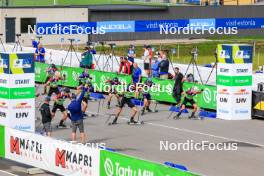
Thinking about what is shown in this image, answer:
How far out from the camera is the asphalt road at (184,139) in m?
20.9

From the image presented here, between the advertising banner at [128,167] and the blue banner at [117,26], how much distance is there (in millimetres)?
33334

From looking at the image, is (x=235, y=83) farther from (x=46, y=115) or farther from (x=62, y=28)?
(x=62, y=28)

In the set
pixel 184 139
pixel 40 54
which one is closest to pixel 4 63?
pixel 184 139

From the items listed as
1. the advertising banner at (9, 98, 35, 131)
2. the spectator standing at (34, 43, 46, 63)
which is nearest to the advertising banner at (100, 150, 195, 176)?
the advertising banner at (9, 98, 35, 131)

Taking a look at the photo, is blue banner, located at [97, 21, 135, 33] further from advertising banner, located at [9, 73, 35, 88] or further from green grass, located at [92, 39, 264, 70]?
advertising banner, located at [9, 73, 35, 88]

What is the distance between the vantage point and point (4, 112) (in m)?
23.2

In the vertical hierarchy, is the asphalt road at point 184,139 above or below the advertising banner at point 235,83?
below

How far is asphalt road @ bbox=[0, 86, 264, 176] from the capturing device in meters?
20.9

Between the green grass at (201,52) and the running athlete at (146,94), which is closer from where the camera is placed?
the running athlete at (146,94)

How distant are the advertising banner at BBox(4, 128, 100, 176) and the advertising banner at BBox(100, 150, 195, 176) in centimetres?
38

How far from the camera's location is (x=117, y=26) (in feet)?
171

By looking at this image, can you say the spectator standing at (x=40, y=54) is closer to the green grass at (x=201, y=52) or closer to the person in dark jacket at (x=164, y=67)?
the person in dark jacket at (x=164, y=67)

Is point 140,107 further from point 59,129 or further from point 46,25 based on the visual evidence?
point 46,25

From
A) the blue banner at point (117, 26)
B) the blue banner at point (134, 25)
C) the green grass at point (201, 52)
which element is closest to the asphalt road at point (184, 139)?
the blue banner at point (134, 25)
